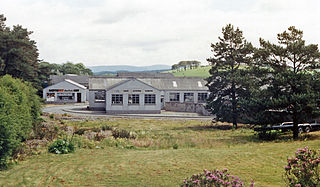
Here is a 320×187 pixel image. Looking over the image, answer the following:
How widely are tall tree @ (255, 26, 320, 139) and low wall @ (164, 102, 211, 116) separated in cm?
2722

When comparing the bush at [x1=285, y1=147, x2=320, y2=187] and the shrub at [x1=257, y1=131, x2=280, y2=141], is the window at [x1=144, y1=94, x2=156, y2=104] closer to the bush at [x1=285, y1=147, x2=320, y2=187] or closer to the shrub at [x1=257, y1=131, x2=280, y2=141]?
the shrub at [x1=257, y1=131, x2=280, y2=141]

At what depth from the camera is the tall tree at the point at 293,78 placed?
22.9 metres

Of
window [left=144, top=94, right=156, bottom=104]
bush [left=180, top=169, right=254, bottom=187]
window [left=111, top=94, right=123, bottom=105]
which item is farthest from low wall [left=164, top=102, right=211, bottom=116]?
bush [left=180, top=169, right=254, bottom=187]

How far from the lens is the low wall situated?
5459 centimetres

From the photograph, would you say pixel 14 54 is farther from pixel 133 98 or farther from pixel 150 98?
pixel 150 98

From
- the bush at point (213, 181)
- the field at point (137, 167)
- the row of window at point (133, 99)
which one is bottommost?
the field at point (137, 167)

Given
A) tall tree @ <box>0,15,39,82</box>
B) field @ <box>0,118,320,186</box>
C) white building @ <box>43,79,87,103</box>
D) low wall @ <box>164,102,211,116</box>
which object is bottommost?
field @ <box>0,118,320,186</box>

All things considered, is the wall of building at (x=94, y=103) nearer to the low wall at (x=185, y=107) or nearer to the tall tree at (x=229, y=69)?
the low wall at (x=185, y=107)

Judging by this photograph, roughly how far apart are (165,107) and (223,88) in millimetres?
25967

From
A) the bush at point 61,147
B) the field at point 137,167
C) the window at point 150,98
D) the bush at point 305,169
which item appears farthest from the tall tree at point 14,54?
the bush at point 305,169

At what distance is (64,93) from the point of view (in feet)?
254

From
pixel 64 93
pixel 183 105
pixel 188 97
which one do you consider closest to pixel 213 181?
pixel 183 105

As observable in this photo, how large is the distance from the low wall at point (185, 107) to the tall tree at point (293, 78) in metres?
27.2

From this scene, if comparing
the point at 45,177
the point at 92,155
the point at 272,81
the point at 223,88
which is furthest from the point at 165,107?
the point at 45,177
